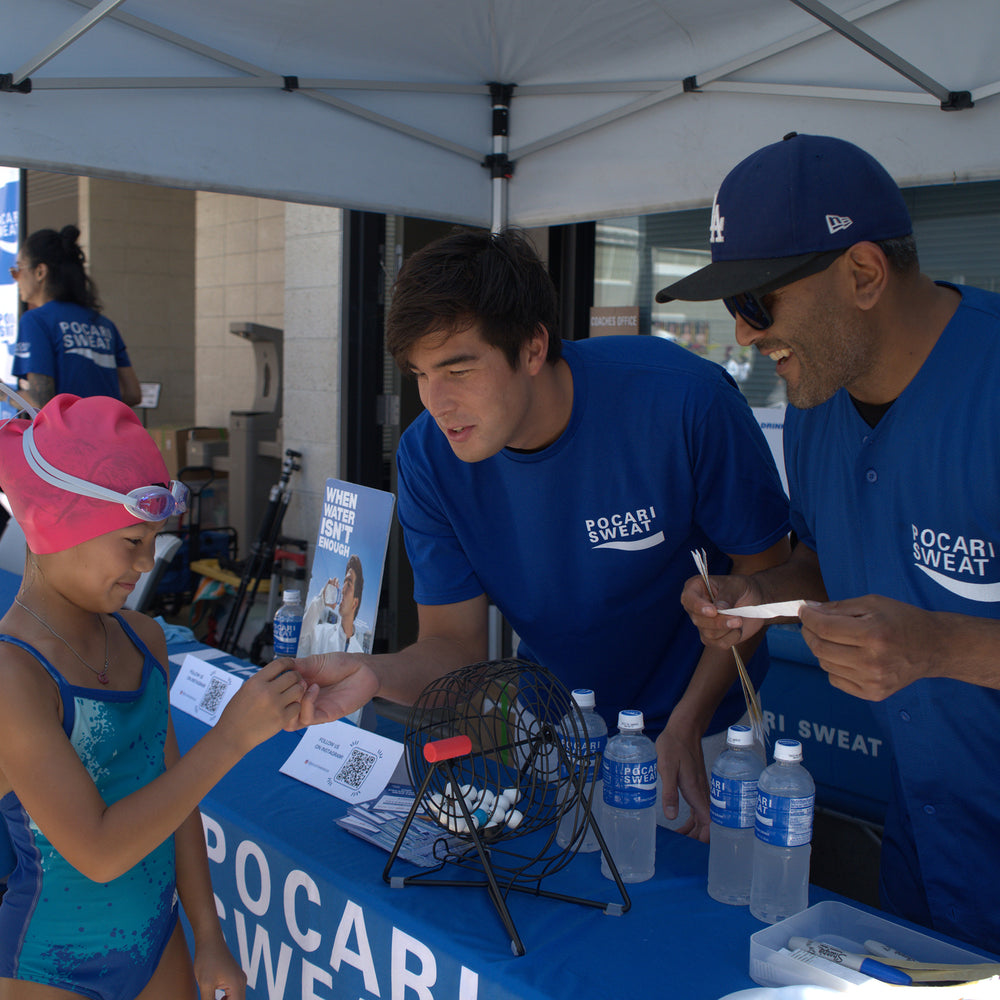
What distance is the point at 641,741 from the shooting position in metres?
1.51

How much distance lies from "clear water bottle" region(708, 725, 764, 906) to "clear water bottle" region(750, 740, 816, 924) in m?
0.04

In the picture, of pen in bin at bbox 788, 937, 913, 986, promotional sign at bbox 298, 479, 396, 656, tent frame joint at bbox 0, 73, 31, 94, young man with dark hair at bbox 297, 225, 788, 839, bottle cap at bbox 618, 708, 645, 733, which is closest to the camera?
pen in bin at bbox 788, 937, 913, 986

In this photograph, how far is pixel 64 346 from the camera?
4617 mm

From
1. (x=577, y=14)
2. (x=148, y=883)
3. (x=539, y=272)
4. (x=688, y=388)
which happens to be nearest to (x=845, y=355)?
(x=688, y=388)

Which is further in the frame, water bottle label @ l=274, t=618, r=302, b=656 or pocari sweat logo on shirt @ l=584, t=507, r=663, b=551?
water bottle label @ l=274, t=618, r=302, b=656

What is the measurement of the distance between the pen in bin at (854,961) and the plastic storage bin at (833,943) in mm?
22

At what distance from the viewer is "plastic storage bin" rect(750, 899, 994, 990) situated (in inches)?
45.2

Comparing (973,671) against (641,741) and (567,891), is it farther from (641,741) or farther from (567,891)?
(567,891)

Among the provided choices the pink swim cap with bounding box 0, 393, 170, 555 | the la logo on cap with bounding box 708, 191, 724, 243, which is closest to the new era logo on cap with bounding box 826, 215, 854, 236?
the la logo on cap with bounding box 708, 191, 724, 243

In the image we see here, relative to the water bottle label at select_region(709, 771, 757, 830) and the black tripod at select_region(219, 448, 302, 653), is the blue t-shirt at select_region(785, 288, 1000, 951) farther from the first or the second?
the black tripod at select_region(219, 448, 302, 653)

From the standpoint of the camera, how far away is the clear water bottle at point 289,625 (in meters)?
2.67

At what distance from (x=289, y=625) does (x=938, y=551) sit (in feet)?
5.96

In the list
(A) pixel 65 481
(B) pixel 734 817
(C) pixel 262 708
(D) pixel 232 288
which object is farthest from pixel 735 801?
(D) pixel 232 288

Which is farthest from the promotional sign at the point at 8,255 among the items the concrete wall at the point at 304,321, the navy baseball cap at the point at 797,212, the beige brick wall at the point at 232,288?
the navy baseball cap at the point at 797,212
